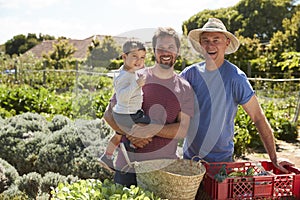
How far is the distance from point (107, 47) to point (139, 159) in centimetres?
82

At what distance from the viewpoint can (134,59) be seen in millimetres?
2246

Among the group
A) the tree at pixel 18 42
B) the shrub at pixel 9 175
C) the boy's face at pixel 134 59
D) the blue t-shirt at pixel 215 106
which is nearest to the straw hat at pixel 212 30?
the blue t-shirt at pixel 215 106

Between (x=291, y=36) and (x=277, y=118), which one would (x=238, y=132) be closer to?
(x=277, y=118)

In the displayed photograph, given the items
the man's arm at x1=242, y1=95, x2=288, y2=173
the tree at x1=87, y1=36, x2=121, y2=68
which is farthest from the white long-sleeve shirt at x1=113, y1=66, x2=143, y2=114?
the man's arm at x1=242, y1=95, x2=288, y2=173

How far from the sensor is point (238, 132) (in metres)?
6.47

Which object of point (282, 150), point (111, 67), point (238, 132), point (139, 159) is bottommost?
point (282, 150)

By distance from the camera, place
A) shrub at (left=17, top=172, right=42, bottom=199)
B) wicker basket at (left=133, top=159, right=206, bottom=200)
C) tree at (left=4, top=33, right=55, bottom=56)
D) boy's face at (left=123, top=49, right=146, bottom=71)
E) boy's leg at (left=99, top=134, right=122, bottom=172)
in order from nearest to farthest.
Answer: wicker basket at (left=133, top=159, right=206, bottom=200), boy's face at (left=123, top=49, right=146, bottom=71), boy's leg at (left=99, top=134, right=122, bottom=172), shrub at (left=17, top=172, right=42, bottom=199), tree at (left=4, top=33, right=55, bottom=56)

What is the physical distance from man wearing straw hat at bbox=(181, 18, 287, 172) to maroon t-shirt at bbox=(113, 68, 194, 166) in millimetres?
184

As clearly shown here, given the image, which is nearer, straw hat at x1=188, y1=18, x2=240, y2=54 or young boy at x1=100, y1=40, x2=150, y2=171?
young boy at x1=100, y1=40, x2=150, y2=171

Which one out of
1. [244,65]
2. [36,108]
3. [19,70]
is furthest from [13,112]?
[244,65]

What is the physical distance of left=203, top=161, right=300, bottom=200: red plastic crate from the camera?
7.37 feet

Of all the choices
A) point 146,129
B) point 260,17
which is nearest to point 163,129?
point 146,129

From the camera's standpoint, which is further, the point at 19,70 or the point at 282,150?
the point at 19,70

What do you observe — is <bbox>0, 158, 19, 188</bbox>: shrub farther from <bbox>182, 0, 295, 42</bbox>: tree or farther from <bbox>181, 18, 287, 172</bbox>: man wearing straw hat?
<bbox>182, 0, 295, 42</bbox>: tree
